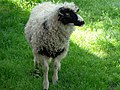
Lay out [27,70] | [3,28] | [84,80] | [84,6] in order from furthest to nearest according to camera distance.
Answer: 1. [84,6]
2. [3,28]
3. [27,70]
4. [84,80]

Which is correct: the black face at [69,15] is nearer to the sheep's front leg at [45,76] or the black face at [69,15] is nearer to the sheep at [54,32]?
the sheep at [54,32]

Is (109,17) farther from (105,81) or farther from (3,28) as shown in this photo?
(105,81)

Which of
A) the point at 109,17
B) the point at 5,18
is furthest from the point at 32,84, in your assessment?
the point at 109,17

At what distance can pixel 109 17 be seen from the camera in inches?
391

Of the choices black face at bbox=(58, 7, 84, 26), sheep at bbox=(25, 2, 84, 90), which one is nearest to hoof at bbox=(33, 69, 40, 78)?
sheep at bbox=(25, 2, 84, 90)

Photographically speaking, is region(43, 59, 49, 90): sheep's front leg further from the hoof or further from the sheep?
the hoof

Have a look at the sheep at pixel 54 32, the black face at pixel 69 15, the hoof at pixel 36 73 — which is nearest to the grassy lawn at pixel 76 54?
the hoof at pixel 36 73

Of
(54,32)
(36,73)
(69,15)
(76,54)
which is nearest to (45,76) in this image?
(36,73)

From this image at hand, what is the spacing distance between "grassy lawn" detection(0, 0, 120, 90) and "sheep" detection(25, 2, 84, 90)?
1.47ft

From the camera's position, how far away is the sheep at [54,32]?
18.4 ft

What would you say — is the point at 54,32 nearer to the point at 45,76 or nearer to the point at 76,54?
the point at 45,76

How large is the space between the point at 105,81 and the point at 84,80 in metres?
0.41

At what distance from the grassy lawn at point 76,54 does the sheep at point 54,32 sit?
45 centimetres

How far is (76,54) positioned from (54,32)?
1.70m
